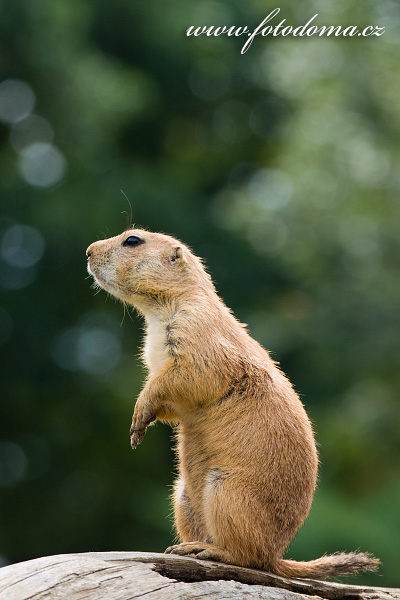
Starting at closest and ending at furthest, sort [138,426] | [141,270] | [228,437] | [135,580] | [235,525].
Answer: [135,580] → [235,525] → [228,437] → [138,426] → [141,270]

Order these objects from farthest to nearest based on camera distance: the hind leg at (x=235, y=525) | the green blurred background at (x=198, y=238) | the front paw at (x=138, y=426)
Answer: the green blurred background at (x=198, y=238)
the front paw at (x=138, y=426)
the hind leg at (x=235, y=525)

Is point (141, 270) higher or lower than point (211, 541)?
higher

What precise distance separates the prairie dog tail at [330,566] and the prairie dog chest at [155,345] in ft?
5.88

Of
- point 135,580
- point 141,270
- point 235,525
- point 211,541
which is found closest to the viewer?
point 135,580

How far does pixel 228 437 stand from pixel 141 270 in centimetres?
167

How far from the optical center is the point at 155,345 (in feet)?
24.5

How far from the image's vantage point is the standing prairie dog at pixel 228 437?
271 inches

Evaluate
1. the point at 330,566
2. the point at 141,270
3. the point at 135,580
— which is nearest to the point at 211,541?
the point at 135,580

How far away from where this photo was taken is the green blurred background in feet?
64.4

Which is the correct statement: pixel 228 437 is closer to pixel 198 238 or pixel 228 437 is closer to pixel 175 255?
pixel 175 255

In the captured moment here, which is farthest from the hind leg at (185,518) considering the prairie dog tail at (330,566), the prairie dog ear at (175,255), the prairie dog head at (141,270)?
the prairie dog ear at (175,255)

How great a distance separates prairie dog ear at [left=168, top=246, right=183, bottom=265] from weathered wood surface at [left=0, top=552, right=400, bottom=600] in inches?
93.8

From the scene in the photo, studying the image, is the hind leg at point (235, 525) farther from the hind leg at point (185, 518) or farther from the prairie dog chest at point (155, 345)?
the prairie dog chest at point (155, 345)

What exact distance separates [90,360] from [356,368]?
6020 millimetres
